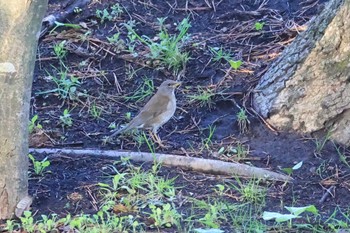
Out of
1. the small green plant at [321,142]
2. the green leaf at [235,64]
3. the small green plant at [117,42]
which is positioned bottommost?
the small green plant at [117,42]

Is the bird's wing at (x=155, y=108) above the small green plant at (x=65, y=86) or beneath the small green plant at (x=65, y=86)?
above

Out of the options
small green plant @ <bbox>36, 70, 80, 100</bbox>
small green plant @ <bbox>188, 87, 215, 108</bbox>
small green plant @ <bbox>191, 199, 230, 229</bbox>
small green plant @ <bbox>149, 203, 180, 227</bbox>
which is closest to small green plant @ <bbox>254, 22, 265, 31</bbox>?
small green plant @ <bbox>188, 87, 215, 108</bbox>

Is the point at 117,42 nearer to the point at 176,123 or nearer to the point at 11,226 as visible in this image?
the point at 176,123

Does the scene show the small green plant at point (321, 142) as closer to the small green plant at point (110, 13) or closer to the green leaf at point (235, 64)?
the green leaf at point (235, 64)

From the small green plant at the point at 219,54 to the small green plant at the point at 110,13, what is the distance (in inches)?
51.1

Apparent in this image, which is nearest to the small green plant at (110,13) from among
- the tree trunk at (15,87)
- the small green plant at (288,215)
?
the tree trunk at (15,87)

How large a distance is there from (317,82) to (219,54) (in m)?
1.56

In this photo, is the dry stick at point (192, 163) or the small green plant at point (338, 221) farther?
the dry stick at point (192, 163)

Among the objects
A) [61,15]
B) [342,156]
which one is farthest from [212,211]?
[61,15]

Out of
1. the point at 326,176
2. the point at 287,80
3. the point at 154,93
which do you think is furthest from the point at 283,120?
the point at 154,93

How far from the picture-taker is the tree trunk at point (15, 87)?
4.11 m

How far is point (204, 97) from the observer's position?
6.16 meters

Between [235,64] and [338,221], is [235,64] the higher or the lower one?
the lower one

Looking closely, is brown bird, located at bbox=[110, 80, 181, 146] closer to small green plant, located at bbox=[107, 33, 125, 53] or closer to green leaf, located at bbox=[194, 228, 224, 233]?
small green plant, located at bbox=[107, 33, 125, 53]
